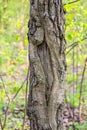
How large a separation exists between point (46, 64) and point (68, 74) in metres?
4.69

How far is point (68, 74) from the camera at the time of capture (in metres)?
7.66

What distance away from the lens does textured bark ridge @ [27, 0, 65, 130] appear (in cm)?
292

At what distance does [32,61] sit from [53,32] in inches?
11.8

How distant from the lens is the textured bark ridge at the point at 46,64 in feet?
9.59

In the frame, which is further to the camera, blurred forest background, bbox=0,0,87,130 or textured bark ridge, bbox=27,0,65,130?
blurred forest background, bbox=0,0,87,130

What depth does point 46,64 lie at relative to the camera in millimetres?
3002

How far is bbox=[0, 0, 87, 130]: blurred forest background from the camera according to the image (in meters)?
4.09

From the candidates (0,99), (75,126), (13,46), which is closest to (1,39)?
(13,46)

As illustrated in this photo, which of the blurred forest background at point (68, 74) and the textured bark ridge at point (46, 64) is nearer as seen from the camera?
the textured bark ridge at point (46, 64)

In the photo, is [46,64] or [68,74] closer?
[46,64]

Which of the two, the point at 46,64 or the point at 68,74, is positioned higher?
the point at 46,64

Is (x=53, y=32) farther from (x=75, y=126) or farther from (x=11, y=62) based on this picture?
(x=11, y=62)

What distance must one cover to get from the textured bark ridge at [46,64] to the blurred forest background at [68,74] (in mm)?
363

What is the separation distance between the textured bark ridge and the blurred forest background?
0.36 metres
